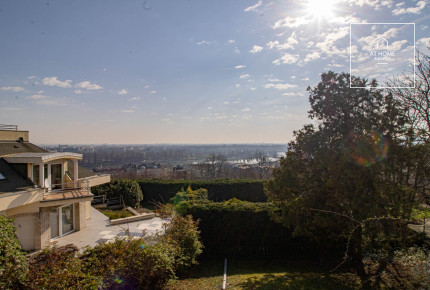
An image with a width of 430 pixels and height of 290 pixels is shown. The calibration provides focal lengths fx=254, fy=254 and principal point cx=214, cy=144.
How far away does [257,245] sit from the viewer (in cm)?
929

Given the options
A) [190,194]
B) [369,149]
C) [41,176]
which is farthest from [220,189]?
[369,149]

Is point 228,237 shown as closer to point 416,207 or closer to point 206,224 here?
point 206,224

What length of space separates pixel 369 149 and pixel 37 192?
458 inches

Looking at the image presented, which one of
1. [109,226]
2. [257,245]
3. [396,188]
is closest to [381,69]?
[396,188]

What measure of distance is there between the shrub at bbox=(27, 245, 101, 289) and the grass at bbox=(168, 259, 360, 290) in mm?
2359

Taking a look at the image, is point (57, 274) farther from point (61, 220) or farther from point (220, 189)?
point (220, 189)


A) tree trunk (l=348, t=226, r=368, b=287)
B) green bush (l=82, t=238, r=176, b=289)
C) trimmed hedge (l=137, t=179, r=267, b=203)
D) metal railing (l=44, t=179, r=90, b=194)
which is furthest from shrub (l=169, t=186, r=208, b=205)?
tree trunk (l=348, t=226, r=368, b=287)

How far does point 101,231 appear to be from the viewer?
12.2m

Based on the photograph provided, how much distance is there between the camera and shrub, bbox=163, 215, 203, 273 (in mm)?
7570

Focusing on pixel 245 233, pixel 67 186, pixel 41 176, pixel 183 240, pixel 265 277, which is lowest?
pixel 265 277

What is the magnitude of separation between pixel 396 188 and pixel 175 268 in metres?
6.49

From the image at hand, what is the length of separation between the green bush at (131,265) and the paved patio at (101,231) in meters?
3.48

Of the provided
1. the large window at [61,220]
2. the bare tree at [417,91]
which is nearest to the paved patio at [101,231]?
the large window at [61,220]

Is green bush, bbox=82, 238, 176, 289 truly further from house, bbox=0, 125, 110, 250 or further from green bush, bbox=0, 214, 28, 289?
house, bbox=0, 125, 110, 250
